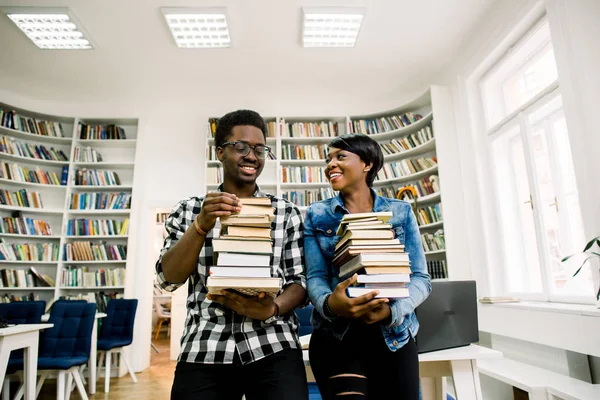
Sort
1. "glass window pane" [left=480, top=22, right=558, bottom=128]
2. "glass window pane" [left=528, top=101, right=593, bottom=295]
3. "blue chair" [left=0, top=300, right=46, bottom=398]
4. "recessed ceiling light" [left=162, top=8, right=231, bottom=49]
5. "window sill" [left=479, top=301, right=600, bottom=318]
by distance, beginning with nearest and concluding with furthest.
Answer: "window sill" [left=479, top=301, right=600, bottom=318] < "glass window pane" [left=528, top=101, right=593, bottom=295] < "glass window pane" [left=480, top=22, right=558, bottom=128] < "blue chair" [left=0, top=300, right=46, bottom=398] < "recessed ceiling light" [left=162, top=8, right=231, bottom=49]

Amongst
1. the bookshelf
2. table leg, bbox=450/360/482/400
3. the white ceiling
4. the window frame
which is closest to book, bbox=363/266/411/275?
table leg, bbox=450/360/482/400

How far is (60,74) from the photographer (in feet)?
14.8

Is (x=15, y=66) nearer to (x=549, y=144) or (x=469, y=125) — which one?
(x=469, y=125)

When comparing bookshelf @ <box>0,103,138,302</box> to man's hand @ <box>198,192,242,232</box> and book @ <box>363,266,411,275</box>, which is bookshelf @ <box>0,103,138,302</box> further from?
book @ <box>363,266,411,275</box>

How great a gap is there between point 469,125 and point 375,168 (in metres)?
2.98

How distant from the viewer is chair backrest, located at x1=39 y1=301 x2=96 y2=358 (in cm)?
320

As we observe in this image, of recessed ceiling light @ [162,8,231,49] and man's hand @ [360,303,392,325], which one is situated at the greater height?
recessed ceiling light @ [162,8,231,49]

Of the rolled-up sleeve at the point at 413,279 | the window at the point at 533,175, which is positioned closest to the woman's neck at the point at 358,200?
the rolled-up sleeve at the point at 413,279

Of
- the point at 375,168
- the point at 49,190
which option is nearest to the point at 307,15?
the point at 375,168

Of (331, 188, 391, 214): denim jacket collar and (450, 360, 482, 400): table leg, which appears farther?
(450, 360, 482, 400): table leg

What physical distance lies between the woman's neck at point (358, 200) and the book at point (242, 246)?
0.50 meters

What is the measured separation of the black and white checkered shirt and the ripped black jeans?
114mm

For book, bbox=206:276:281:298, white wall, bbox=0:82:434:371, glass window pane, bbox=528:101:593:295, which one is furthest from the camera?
white wall, bbox=0:82:434:371

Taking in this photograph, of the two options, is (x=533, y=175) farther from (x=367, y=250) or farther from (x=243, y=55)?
(x=243, y=55)
